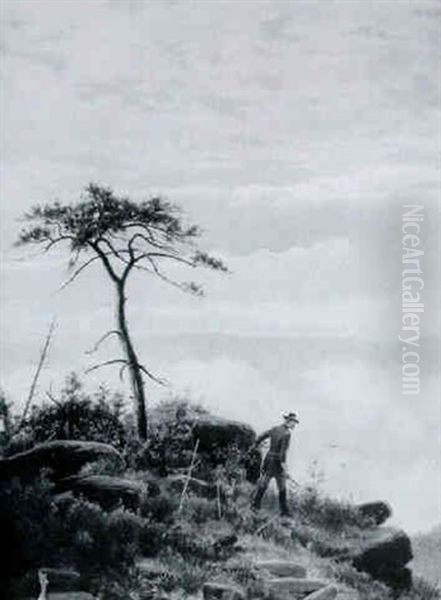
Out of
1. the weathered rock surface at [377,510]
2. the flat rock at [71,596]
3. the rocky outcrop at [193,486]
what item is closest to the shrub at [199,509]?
the rocky outcrop at [193,486]

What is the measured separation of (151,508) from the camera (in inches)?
599

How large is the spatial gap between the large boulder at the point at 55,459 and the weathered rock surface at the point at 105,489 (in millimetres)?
311

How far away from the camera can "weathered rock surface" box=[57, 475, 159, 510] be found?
1455 cm

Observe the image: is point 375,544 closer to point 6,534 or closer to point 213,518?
point 213,518

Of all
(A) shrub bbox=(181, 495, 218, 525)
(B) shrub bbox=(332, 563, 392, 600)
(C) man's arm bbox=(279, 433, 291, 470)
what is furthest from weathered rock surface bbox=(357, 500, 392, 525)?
(A) shrub bbox=(181, 495, 218, 525)

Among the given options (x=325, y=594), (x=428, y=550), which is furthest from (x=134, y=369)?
(x=428, y=550)

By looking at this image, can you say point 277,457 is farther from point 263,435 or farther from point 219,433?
point 219,433

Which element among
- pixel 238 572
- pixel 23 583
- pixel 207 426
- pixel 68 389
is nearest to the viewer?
pixel 23 583

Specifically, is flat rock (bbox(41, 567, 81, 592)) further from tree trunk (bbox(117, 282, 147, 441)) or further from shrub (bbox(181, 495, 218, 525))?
tree trunk (bbox(117, 282, 147, 441))

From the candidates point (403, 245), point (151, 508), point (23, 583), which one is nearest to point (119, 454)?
point (151, 508)

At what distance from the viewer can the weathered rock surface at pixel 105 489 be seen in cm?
1455

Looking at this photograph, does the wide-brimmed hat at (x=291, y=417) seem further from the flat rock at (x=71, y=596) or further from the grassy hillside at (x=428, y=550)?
the grassy hillside at (x=428, y=550)

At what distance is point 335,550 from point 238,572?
346 centimetres

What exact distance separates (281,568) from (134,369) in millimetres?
4852
